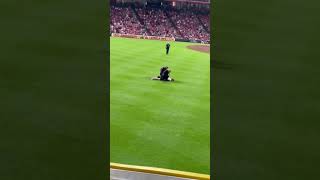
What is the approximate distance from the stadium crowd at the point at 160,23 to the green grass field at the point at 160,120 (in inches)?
1108

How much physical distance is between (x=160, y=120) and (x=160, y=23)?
127 ft

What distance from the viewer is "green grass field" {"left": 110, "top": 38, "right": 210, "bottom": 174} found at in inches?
285

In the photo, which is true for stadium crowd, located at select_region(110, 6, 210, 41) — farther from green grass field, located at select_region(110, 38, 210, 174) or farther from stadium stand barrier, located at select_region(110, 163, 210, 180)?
stadium stand barrier, located at select_region(110, 163, 210, 180)

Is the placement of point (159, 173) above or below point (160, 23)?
below

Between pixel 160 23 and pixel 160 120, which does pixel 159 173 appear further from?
pixel 160 23

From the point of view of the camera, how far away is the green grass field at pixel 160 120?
7.23m

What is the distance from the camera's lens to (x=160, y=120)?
9.59m
